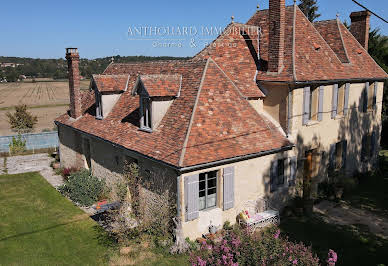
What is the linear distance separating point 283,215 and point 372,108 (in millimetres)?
9806

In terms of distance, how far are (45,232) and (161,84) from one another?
296 inches

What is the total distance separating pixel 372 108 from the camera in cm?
1961

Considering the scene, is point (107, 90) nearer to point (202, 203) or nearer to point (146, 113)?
point (146, 113)

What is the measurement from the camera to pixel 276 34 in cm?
1375

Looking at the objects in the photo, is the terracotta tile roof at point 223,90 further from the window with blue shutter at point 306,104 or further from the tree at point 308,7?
the tree at point 308,7

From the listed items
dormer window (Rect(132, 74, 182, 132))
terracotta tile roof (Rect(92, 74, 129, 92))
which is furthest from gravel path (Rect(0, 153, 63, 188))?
dormer window (Rect(132, 74, 182, 132))

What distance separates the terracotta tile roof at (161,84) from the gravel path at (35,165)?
9.81m

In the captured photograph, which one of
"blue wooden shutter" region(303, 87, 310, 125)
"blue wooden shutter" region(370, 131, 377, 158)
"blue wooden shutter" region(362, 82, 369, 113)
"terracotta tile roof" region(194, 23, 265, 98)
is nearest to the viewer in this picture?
"blue wooden shutter" region(303, 87, 310, 125)

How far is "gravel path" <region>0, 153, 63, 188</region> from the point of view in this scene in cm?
2050

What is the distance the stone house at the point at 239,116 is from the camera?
11906mm

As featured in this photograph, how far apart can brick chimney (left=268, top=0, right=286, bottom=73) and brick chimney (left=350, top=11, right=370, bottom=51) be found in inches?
357

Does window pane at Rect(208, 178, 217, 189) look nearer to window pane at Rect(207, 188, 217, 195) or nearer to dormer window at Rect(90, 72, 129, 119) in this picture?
window pane at Rect(207, 188, 217, 195)

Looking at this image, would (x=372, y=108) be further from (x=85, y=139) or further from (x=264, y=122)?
(x=85, y=139)

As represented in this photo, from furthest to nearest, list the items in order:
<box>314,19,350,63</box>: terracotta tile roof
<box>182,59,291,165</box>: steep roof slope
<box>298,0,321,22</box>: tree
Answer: <box>298,0,321,22</box>: tree < <box>314,19,350,63</box>: terracotta tile roof < <box>182,59,291,165</box>: steep roof slope
